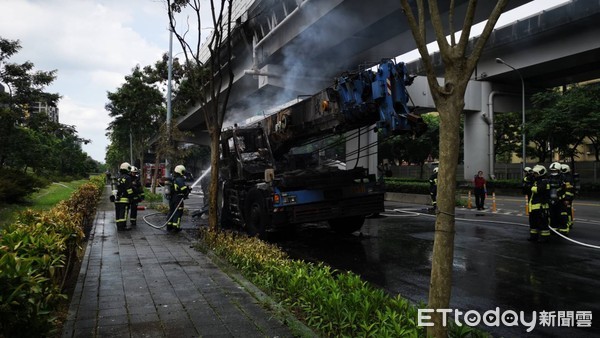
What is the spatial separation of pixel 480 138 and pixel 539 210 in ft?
64.6

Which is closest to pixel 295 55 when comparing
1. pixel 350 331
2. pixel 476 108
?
pixel 476 108

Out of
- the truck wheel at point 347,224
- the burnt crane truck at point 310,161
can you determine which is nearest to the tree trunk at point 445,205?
the burnt crane truck at point 310,161

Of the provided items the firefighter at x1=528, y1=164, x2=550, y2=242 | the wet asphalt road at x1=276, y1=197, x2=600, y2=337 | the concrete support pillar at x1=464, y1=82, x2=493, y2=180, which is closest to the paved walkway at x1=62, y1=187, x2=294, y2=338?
the wet asphalt road at x1=276, y1=197, x2=600, y2=337

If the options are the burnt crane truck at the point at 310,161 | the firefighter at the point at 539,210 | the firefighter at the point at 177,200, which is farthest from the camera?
the firefighter at the point at 177,200

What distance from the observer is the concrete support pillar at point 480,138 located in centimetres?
2736

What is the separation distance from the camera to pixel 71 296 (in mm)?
4938

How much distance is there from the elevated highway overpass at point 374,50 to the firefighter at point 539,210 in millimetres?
7956

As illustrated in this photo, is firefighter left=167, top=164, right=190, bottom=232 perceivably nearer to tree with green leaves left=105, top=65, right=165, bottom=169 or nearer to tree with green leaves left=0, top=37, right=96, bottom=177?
tree with green leaves left=0, top=37, right=96, bottom=177

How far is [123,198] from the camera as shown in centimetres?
1103

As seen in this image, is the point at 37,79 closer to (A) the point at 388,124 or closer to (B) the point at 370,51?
(B) the point at 370,51

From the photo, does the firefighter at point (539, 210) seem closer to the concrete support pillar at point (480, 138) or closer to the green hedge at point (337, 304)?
the green hedge at point (337, 304)

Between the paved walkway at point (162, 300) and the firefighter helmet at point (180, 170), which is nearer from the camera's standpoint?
the paved walkway at point (162, 300)

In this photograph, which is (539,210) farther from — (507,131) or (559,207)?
(507,131)

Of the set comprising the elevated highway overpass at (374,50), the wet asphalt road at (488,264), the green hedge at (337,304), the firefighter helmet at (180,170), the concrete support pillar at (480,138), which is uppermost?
the elevated highway overpass at (374,50)
